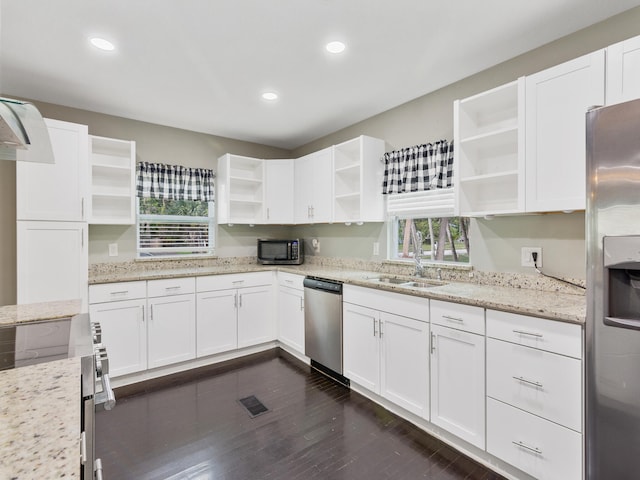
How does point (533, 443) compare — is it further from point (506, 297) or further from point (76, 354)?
point (76, 354)

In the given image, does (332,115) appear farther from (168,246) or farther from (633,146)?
(633,146)

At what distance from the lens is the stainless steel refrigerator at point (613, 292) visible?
1.25 m

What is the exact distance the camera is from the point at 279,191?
13.6 feet

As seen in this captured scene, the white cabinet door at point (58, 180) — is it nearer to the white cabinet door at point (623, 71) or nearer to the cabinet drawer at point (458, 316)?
the cabinet drawer at point (458, 316)

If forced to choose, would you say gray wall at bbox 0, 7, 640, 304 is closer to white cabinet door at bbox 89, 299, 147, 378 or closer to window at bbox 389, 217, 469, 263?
window at bbox 389, 217, 469, 263

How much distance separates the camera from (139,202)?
3.63 m

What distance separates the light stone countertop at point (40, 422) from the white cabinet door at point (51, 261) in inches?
78.1

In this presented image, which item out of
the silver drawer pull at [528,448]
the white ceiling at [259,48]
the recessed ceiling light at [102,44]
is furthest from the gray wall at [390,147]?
the recessed ceiling light at [102,44]

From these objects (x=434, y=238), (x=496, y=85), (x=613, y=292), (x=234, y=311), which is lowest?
(x=234, y=311)

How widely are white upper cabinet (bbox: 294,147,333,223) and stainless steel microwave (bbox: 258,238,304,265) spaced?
0.31 m

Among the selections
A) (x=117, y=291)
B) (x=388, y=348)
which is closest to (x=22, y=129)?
(x=117, y=291)

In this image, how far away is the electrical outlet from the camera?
2.21m

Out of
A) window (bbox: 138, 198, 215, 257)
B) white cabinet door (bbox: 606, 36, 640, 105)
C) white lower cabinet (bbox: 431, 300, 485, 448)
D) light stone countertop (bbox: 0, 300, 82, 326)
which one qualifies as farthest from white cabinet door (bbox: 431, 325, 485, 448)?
window (bbox: 138, 198, 215, 257)

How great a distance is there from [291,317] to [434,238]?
1696 millimetres
